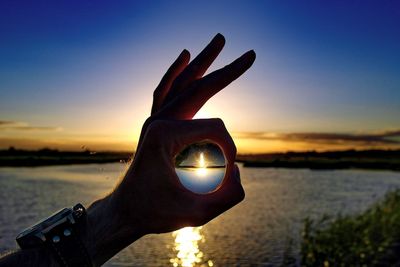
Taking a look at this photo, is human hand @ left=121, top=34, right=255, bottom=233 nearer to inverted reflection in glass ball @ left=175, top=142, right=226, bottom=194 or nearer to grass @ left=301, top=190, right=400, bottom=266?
inverted reflection in glass ball @ left=175, top=142, right=226, bottom=194

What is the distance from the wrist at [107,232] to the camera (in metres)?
2.02

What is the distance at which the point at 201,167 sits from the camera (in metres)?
2.06

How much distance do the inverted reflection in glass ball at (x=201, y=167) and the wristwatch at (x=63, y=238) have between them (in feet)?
1.72

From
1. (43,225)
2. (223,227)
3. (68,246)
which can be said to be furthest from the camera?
(223,227)

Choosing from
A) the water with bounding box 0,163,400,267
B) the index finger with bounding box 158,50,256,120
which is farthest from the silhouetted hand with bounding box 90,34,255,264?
the water with bounding box 0,163,400,267

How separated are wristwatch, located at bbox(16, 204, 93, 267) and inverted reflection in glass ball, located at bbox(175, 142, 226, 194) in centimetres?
53

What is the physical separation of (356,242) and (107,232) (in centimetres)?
2206

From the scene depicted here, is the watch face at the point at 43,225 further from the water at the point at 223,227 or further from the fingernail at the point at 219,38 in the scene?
the water at the point at 223,227

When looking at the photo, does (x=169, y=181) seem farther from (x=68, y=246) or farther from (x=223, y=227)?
(x=223, y=227)

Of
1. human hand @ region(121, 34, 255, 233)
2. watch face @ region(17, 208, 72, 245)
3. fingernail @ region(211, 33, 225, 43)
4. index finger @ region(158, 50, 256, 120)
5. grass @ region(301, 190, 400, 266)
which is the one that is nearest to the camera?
human hand @ region(121, 34, 255, 233)

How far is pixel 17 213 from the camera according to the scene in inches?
1820

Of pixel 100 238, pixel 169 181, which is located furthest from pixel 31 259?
pixel 169 181

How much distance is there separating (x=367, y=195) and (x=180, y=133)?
6879 centimetres

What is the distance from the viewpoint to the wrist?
202cm
